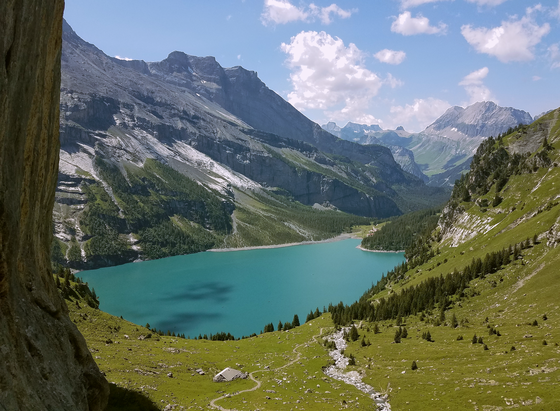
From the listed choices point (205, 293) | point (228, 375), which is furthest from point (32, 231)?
point (205, 293)

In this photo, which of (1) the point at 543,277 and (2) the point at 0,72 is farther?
(1) the point at 543,277

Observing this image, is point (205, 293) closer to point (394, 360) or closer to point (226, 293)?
point (226, 293)

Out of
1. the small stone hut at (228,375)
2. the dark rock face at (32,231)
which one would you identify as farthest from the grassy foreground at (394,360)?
the dark rock face at (32,231)

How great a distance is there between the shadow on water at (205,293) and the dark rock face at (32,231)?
122m

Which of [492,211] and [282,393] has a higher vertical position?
[492,211]

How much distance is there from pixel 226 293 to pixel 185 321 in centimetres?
3324

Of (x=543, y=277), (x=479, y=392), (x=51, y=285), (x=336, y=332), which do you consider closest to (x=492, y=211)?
(x=543, y=277)

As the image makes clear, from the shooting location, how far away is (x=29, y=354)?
1594cm

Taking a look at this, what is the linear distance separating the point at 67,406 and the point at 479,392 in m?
37.3

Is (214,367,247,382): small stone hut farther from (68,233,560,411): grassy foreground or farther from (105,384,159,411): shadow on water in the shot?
(105,384,159,411): shadow on water

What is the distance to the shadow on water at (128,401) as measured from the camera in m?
29.7

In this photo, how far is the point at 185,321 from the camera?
114938 mm

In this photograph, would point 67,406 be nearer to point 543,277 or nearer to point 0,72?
point 0,72

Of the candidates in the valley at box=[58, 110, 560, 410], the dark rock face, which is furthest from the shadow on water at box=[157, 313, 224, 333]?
the dark rock face
